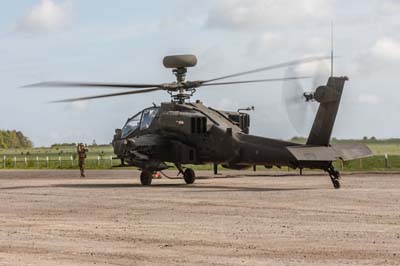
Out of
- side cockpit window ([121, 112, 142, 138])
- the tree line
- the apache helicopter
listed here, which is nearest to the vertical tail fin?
the apache helicopter

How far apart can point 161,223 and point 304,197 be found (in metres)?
7.49

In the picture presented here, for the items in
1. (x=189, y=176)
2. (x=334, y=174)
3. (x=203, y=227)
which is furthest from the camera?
(x=189, y=176)

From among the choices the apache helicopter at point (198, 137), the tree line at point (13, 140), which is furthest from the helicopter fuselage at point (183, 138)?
the tree line at point (13, 140)

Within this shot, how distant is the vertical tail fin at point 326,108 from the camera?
2620cm

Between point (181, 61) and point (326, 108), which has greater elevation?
point (181, 61)

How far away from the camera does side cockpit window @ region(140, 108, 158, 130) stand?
30.8 m

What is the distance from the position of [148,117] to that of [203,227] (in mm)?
15204

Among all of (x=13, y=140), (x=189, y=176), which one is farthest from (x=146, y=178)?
(x=13, y=140)

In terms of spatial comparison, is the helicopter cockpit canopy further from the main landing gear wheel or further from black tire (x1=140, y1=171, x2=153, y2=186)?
the main landing gear wheel

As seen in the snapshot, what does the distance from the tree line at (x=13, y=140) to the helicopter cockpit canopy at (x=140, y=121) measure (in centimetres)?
13773

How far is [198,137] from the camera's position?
97.7 ft

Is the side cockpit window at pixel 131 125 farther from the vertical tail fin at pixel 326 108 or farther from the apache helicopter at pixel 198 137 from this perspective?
the vertical tail fin at pixel 326 108

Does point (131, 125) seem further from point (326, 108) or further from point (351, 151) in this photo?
point (351, 151)

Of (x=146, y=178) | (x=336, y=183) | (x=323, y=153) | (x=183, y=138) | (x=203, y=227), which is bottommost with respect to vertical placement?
(x=203, y=227)
